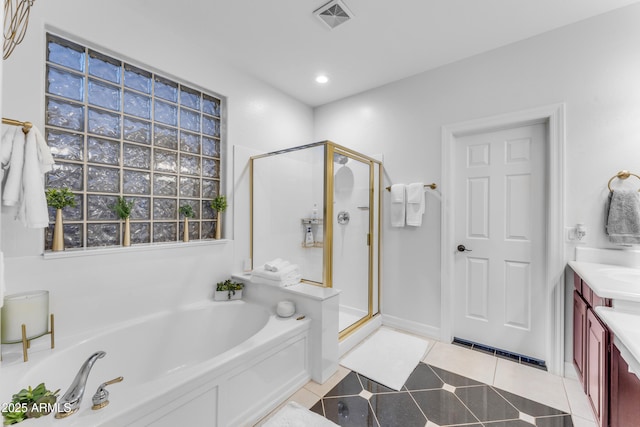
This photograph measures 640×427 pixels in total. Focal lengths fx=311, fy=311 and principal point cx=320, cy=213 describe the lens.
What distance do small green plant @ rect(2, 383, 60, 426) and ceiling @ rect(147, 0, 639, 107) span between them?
7.53 feet

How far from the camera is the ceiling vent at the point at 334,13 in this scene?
6.73 ft

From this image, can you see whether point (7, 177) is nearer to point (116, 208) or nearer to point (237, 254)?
point (116, 208)

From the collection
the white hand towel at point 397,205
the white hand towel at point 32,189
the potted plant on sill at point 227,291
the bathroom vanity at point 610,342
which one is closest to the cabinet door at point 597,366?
the bathroom vanity at point 610,342

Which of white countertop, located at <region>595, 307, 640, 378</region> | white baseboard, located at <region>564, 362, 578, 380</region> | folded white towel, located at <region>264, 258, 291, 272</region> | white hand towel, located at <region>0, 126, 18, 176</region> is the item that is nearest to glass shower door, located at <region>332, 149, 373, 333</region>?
folded white towel, located at <region>264, 258, 291, 272</region>

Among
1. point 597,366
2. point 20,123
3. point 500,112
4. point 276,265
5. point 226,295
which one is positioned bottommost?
point 597,366

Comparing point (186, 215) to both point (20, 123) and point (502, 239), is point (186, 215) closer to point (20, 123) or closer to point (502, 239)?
point (20, 123)

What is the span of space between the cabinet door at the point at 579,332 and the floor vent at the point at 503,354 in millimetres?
269

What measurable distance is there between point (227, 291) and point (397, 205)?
1725mm

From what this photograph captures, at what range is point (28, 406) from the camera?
47.7 inches

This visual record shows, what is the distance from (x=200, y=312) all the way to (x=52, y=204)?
120cm

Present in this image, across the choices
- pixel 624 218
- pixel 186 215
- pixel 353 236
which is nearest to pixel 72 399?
pixel 186 215

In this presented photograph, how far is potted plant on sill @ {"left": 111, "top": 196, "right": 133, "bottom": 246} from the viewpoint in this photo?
214 cm

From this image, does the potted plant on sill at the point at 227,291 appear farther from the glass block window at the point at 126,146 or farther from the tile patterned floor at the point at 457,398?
the tile patterned floor at the point at 457,398

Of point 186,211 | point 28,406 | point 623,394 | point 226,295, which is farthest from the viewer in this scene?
point 226,295
